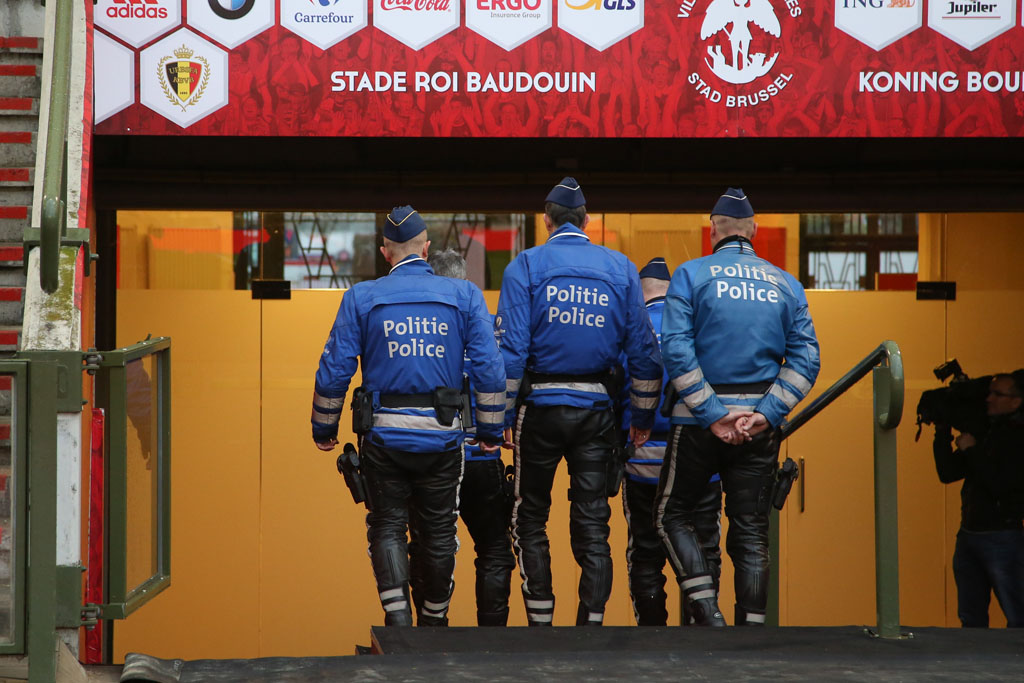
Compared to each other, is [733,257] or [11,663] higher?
[733,257]

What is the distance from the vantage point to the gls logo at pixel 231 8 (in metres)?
5.58

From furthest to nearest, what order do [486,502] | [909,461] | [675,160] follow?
1. [909,461]
2. [675,160]
3. [486,502]

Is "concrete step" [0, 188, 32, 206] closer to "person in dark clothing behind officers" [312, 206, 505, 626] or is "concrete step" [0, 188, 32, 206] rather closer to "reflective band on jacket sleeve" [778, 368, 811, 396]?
"person in dark clothing behind officers" [312, 206, 505, 626]

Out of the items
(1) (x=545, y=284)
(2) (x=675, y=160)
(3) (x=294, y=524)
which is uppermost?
(2) (x=675, y=160)

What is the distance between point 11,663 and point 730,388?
2545 millimetres

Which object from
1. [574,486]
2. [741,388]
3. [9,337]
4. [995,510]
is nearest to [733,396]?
[741,388]

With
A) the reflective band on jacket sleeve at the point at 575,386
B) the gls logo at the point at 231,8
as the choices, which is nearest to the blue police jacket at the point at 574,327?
the reflective band on jacket sleeve at the point at 575,386

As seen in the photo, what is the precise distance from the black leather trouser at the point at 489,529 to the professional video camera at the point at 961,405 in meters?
2.75

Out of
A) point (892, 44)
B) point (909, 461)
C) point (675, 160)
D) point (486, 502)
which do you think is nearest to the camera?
point (486, 502)

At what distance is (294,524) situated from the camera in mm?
7168

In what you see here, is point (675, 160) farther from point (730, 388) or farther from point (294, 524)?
point (294, 524)

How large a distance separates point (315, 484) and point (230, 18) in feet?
9.25

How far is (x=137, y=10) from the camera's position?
554 centimetres

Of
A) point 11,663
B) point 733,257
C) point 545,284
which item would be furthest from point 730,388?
point 11,663
